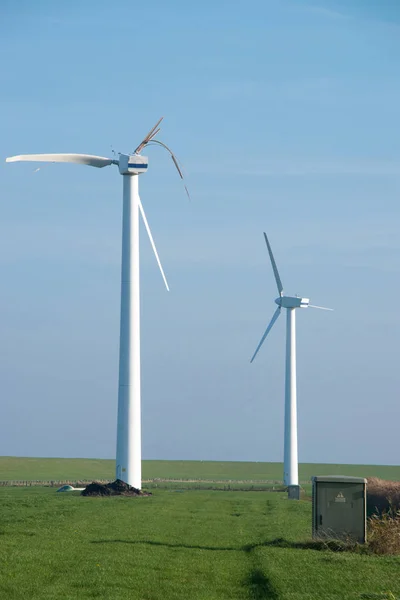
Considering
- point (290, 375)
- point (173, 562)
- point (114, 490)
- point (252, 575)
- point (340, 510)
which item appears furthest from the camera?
point (290, 375)

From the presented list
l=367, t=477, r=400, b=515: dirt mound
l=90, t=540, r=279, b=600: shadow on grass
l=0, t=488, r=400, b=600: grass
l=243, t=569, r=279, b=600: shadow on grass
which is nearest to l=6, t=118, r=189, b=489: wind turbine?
l=0, t=488, r=400, b=600: grass

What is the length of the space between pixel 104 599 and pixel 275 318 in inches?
2416

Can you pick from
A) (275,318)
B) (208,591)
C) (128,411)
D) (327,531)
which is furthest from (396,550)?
(275,318)

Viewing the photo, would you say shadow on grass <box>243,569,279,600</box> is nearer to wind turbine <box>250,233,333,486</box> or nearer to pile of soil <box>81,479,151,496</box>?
pile of soil <box>81,479,151,496</box>

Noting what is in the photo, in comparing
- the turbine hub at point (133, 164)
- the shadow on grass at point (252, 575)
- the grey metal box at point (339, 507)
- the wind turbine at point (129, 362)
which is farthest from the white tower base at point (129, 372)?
the grey metal box at point (339, 507)

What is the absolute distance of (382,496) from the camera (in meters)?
33.7

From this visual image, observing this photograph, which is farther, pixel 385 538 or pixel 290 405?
pixel 290 405

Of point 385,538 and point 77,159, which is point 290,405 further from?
point 385,538

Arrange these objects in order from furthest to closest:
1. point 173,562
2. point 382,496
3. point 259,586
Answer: point 382,496, point 173,562, point 259,586

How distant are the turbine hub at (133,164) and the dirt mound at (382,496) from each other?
29675 mm

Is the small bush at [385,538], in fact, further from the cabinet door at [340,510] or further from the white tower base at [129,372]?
the white tower base at [129,372]

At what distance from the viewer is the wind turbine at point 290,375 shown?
77.9 m

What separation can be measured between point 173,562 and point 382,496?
40.6ft

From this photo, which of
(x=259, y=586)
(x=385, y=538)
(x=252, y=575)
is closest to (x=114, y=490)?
(x=385, y=538)
